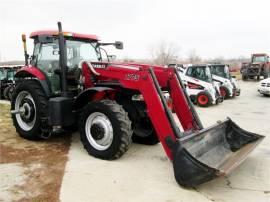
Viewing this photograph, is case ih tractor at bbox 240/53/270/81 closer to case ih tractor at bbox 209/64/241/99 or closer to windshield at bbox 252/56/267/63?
windshield at bbox 252/56/267/63

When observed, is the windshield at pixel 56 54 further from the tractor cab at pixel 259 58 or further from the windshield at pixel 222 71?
the tractor cab at pixel 259 58

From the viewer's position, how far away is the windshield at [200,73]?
1384cm

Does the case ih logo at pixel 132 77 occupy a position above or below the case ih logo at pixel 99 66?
below

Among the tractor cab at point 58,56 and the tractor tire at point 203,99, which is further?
the tractor tire at point 203,99

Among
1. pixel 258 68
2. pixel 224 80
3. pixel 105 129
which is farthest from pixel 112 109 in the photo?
pixel 258 68

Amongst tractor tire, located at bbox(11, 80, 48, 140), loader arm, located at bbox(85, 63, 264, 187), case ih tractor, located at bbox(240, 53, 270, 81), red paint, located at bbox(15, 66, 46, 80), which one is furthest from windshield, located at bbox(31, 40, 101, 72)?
case ih tractor, located at bbox(240, 53, 270, 81)

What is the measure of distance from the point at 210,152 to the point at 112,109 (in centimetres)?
170

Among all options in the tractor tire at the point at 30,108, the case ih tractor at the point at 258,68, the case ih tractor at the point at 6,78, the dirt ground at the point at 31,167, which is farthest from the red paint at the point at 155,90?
the case ih tractor at the point at 258,68

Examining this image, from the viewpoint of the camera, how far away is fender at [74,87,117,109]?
18.6 ft

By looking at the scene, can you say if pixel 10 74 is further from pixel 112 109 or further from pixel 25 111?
pixel 112 109

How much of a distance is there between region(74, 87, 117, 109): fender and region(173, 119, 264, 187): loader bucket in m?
1.81

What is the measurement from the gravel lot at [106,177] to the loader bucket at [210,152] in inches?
8.9

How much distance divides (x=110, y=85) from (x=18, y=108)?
98.0 inches

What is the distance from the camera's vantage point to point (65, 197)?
4074mm
